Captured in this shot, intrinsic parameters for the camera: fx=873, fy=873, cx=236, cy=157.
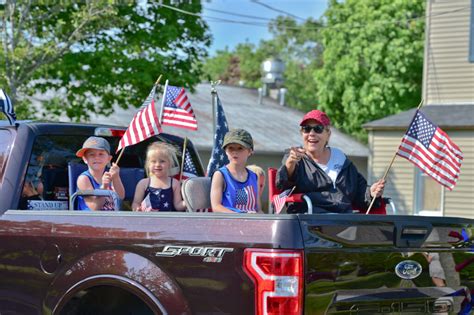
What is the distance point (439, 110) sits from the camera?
2002 cm

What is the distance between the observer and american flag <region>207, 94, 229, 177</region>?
287 inches

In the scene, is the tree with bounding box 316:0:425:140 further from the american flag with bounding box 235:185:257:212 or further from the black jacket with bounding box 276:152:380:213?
the american flag with bounding box 235:185:257:212

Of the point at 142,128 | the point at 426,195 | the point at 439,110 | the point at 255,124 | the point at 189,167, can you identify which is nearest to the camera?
the point at 142,128

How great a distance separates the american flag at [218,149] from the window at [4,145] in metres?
2.07

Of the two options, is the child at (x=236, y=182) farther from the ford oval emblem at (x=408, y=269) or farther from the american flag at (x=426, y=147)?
the ford oval emblem at (x=408, y=269)

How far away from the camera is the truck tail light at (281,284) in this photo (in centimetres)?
399

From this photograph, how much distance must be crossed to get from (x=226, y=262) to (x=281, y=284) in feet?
0.99

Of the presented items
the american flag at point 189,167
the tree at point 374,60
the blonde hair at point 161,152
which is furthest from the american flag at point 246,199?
the tree at point 374,60

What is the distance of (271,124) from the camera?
3369cm

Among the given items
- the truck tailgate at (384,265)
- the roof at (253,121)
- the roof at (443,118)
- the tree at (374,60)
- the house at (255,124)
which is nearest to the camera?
the truck tailgate at (384,265)

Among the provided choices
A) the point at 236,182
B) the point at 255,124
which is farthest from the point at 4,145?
the point at 255,124

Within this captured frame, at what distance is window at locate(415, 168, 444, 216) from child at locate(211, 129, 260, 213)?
48.1 ft

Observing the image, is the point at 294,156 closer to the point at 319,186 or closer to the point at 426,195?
the point at 319,186

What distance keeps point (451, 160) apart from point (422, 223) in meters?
2.51
